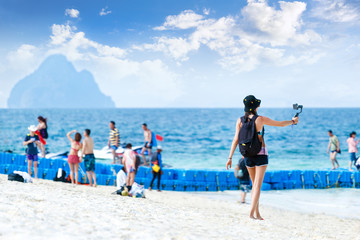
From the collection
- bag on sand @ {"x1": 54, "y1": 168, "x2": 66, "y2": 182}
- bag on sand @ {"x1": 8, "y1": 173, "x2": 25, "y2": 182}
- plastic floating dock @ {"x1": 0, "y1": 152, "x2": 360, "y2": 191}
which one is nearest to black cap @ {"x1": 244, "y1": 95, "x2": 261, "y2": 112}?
bag on sand @ {"x1": 8, "y1": 173, "x2": 25, "y2": 182}

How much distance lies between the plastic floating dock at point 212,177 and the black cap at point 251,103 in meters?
7.94

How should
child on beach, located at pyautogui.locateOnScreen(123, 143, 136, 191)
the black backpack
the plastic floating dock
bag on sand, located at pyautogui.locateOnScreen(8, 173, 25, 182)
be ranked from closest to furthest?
1. the black backpack
2. bag on sand, located at pyautogui.locateOnScreen(8, 173, 25, 182)
3. child on beach, located at pyautogui.locateOnScreen(123, 143, 136, 191)
4. the plastic floating dock

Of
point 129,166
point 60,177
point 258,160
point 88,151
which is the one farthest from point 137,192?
point 60,177

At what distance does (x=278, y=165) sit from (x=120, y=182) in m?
17.9

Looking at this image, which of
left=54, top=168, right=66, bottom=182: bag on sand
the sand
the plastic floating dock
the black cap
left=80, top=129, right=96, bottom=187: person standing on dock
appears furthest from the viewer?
the plastic floating dock

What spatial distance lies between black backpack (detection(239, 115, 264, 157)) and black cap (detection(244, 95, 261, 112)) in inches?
5.7

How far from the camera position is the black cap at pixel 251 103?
5023 millimetres

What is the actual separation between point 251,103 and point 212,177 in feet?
27.1

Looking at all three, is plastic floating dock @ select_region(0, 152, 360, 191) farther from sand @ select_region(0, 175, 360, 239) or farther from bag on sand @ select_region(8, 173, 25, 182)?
sand @ select_region(0, 175, 360, 239)

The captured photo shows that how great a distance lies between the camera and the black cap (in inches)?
198

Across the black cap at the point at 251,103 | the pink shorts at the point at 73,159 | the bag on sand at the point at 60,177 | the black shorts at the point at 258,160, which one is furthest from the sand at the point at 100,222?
the bag on sand at the point at 60,177

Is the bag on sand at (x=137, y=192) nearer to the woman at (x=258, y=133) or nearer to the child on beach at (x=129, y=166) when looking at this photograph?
the child on beach at (x=129, y=166)

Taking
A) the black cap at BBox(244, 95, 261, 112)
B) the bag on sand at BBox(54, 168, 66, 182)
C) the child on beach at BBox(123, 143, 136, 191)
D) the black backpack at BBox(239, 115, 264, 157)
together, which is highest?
the black cap at BBox(244, 95, 261, 112)

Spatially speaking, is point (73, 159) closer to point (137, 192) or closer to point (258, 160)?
point (137, 192)
